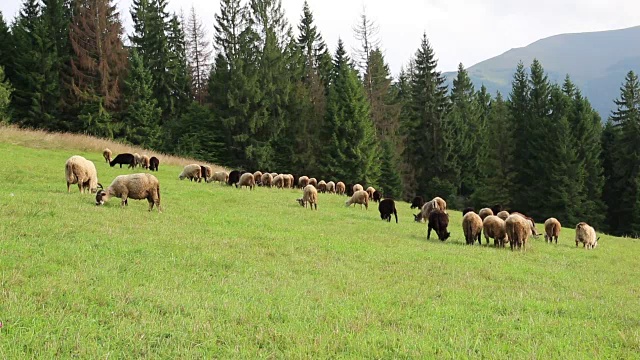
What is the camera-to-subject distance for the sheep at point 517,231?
15.2 metres

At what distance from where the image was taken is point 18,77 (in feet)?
158

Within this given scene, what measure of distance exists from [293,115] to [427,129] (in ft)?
64.6

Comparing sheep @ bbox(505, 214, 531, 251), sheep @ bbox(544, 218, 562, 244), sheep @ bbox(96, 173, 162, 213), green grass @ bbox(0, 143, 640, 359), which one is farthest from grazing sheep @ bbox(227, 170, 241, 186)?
sheep @ bbox(505, 214, 531, 251)

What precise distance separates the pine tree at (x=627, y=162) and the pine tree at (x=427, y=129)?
18294 millimetres

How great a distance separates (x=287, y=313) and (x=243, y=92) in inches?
1814

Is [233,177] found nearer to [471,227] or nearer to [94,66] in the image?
[471,227]

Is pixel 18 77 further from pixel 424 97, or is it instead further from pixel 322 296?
pixel 322 296

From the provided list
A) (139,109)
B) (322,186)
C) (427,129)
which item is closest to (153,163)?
(322,186)

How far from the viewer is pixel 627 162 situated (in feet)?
168

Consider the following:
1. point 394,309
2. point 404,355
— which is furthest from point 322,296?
point 404,355

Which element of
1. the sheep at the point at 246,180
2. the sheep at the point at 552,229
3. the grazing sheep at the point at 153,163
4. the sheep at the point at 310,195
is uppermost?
the grazing sheep at the point at 153,163

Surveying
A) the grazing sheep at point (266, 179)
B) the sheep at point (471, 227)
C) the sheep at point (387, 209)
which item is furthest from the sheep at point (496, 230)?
the grazing sheep at point (266, 179)

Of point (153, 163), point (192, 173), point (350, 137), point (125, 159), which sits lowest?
point (192, 173)

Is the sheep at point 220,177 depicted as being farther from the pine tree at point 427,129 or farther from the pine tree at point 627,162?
the pine tree at point 627,162
